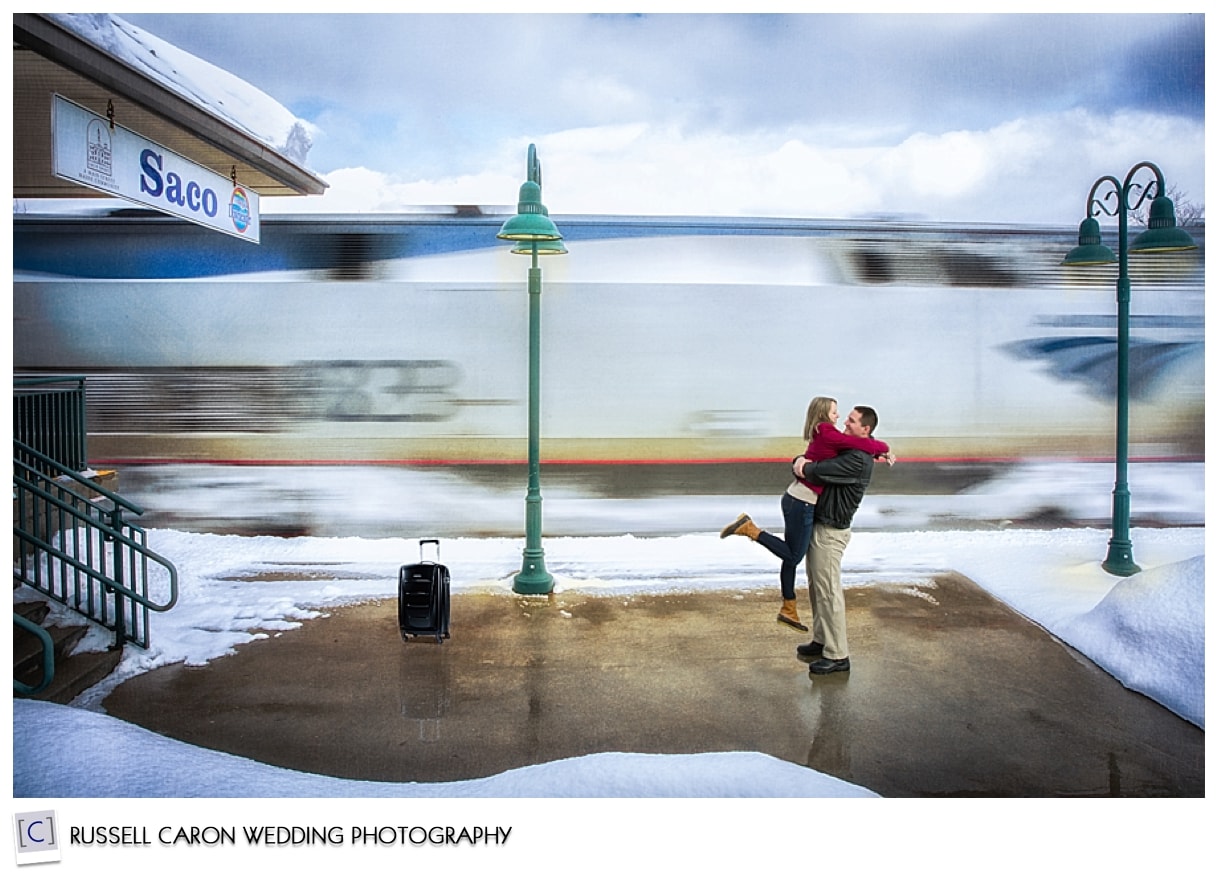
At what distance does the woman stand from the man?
7 centimetres

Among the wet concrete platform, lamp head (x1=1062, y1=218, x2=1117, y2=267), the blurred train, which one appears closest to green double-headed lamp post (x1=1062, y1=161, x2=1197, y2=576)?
lamp head (x1=1062, y1=218, x2=1117, y2=267)

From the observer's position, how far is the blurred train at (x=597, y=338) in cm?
806

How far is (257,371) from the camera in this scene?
A: 8094mm

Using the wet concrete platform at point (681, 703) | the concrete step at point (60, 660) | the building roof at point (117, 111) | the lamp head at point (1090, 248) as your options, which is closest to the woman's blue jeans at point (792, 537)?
the wet concrete platform at point (681, 703)

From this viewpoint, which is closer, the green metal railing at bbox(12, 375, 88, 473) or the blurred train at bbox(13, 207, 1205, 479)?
the green metal railing at bbox(12, 375, 88, 473)

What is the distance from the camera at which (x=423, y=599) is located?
233 inches

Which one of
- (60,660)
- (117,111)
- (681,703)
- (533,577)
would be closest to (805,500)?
(681,703)

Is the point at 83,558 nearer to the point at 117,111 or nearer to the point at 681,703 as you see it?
the point at 117,111

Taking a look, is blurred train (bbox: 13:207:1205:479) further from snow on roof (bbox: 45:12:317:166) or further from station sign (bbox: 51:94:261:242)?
station sign (bbox: 51:94:261:242)

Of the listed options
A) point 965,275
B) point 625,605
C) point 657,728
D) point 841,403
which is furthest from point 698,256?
point 657,728

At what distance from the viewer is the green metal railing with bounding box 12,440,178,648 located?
17.9 ft

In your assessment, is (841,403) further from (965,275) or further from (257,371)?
(257,371)

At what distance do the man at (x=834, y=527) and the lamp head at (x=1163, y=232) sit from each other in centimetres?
307
